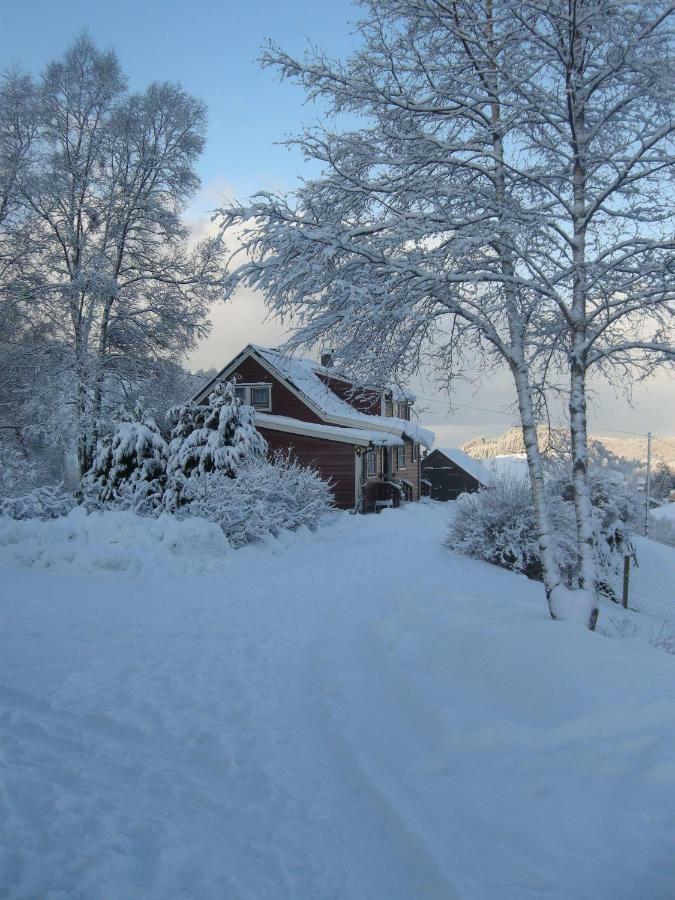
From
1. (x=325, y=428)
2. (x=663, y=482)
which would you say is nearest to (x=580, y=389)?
(x=325, y=428)

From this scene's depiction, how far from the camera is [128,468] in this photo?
13.4m

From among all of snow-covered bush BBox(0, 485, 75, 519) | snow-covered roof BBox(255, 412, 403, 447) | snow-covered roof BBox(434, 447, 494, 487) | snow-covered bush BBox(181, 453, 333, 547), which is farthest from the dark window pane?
snow-covered roof BBox(434, 447, 494, 487)

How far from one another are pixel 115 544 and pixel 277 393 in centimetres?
1663

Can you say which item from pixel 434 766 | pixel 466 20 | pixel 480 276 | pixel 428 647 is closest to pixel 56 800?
pixel 434 766

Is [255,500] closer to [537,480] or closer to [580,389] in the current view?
[537,480]

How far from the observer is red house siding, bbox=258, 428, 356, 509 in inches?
930

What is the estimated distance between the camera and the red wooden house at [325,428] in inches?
925

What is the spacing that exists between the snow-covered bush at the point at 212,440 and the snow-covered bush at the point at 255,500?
346 millimetres

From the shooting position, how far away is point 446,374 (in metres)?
7.70

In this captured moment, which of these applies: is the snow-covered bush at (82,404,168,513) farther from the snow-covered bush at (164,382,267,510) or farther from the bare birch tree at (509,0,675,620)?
the bare birch tree at (509,0,675,620)

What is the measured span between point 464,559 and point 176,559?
Answer: 6.27m

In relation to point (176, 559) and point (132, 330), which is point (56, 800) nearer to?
point (176, 559)

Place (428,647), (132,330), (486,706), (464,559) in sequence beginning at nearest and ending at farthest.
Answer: (486,706) → (428,647) → (464,559) → (132,330)

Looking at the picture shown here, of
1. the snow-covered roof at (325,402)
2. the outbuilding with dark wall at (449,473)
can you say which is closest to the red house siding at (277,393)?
the snow-covered roof at (325,402)
